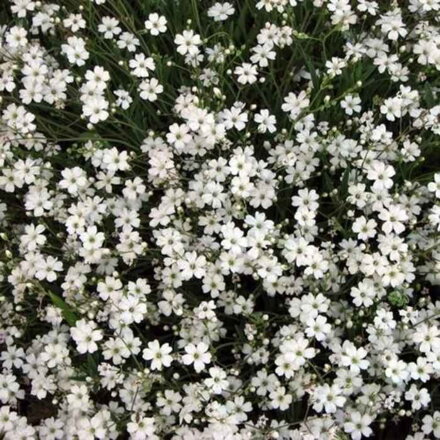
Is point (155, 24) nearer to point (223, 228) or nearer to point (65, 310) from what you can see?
point (223, 228)

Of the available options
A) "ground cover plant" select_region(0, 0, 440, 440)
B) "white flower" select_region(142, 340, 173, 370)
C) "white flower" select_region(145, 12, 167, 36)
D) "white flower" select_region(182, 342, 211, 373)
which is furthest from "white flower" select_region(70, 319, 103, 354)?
"white flower" select_region(145, 12, 167, 36)

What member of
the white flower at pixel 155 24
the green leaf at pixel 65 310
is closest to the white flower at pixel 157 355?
the green leaf at pixel 65 310

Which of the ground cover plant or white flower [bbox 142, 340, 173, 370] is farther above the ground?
the ground cover plant

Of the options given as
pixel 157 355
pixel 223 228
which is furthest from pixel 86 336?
pixel 223 228

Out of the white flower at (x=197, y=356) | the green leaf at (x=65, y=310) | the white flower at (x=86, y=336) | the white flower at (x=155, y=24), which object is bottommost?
the white flower at (x=197, y=356)

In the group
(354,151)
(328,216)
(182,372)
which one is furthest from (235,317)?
(354,151)

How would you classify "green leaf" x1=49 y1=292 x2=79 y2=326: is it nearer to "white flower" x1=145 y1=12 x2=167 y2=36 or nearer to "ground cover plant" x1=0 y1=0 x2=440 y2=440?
"ground cover plant" x1=0 y1=0 x2=440 y2=440

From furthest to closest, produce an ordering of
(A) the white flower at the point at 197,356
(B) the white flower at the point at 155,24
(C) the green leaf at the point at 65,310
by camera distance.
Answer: (B) the white flower at the point at 155,24, (C) the green leaf at the point at 65,310, (A) the white flower at the point at 197,356

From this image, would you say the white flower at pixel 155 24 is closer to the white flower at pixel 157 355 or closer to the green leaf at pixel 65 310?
the green leaf at pixel 65 310
